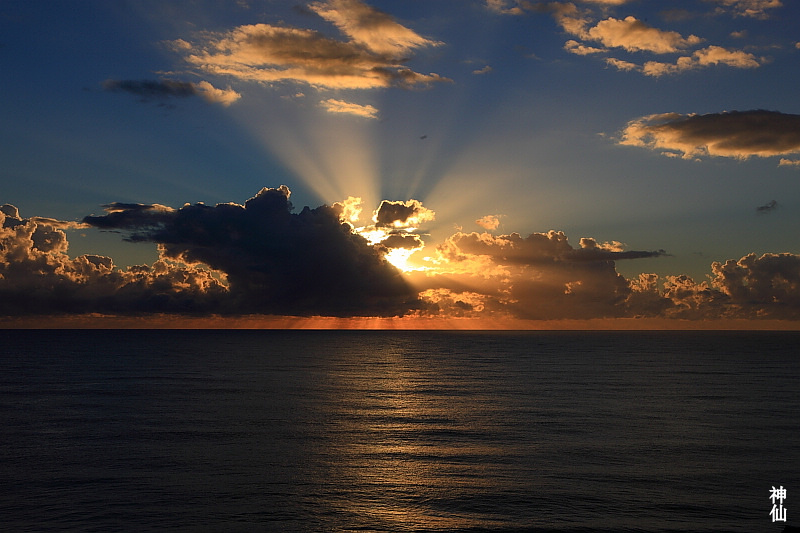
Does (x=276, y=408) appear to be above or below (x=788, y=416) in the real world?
below

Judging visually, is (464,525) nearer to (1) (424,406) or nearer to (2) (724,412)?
(1) (424,406)

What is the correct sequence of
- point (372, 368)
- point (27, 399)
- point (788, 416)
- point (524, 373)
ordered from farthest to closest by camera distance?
point (372, 368)
point (524, 373)
point (27, 399)
point (788, 416)

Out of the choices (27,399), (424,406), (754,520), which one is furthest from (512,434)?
(27,399)

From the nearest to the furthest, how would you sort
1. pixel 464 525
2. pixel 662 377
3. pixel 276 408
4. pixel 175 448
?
1. pixel 464 525
2. pixel 175 448
3. pixel 276 408
4. pixel 662 377

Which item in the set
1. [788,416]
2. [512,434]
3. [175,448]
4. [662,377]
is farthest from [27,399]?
[662,377]

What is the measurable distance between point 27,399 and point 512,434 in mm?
64187

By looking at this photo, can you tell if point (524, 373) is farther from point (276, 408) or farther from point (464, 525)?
point (464, 525)

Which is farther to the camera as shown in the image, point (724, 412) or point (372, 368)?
point (372, 368)

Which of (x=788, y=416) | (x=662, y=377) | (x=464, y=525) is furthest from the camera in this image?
(x=662, y=377)

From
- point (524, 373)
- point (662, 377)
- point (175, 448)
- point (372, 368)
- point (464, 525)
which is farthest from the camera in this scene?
point (372, 368)

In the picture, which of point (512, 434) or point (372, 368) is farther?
point (372, 368)

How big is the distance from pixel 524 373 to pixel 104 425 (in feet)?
287

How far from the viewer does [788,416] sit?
67375 millimetres

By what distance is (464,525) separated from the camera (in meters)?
32.9
